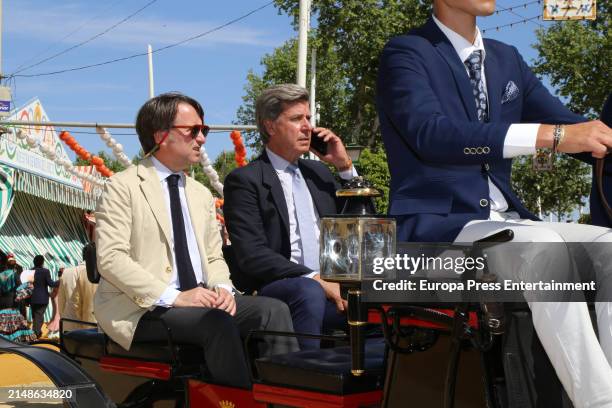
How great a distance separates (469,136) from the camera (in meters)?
2.58

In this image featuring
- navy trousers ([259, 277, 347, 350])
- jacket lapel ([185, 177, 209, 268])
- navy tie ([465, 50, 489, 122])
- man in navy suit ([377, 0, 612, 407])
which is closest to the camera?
man in navy suit ([377, 0, 612, 407])

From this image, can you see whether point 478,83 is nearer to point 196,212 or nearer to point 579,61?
point 196,212

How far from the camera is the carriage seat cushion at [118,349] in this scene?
12.5 feet

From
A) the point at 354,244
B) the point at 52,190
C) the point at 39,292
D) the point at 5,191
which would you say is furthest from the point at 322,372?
the point at 52,190

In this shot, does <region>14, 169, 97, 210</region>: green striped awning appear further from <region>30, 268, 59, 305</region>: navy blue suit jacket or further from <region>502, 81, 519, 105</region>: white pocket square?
<region>502, 81, 519, 105</region>: white pocket square

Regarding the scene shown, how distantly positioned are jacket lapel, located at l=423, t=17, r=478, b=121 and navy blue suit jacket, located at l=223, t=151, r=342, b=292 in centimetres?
149

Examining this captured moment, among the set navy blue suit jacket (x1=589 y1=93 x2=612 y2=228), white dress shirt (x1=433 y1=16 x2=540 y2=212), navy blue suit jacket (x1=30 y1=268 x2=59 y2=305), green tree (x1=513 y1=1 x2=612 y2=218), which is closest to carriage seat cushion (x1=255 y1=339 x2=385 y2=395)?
white dress shirt (x1=433 y1=16 x2=540 y2=212)

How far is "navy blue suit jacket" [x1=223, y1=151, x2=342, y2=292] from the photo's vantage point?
4.27 m

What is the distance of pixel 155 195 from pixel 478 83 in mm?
1918

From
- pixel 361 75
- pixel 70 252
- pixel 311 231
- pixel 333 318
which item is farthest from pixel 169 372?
pixel 361 75

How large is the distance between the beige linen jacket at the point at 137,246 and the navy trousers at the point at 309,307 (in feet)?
1.45

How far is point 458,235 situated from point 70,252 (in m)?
26.1

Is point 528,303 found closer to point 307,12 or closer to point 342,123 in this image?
point 307,12

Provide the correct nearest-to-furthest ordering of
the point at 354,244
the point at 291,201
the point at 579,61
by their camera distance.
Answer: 1. the point at 354,244
2. the point at 291,201
3. the point at 579,61
